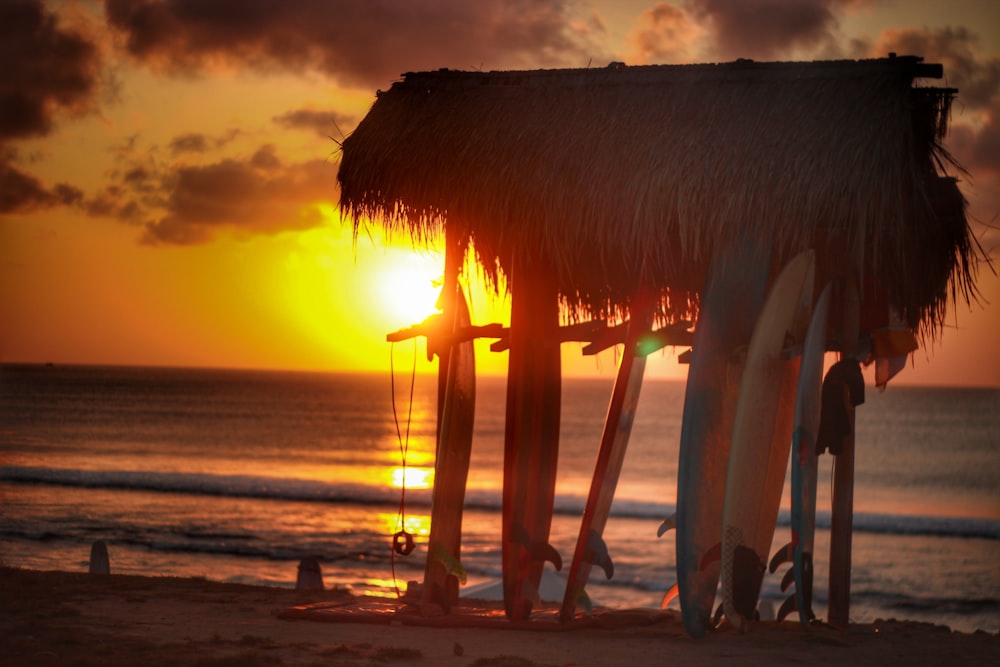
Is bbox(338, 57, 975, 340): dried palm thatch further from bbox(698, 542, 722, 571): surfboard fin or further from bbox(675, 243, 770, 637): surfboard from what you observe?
bbox(698, 542, 722, 571): surfboard fin

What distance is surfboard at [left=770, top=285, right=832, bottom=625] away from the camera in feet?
21.3

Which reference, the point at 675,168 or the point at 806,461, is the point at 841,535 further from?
the point at 675,168

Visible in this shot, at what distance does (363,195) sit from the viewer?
7.77m

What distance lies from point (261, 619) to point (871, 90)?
16.6ft

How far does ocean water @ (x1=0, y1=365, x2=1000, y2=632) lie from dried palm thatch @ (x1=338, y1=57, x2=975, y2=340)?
9.94 ft

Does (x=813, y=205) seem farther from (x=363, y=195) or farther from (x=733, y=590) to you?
(x=363, y=195)

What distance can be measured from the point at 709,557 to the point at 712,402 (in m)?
0.93

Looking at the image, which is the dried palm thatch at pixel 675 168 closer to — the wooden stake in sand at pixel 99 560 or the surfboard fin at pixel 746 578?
the surfboard fin at pixel 746 578

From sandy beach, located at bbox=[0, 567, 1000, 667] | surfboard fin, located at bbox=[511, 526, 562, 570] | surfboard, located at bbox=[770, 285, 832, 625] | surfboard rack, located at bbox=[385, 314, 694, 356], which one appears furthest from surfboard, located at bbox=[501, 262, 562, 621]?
surfboard, located at bbox=[770, 285, 832, 625]

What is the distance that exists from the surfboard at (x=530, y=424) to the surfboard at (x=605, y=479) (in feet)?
1.01

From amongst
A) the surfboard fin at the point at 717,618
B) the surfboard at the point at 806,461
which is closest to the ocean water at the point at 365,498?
the surfboard fin at the point at 717,618

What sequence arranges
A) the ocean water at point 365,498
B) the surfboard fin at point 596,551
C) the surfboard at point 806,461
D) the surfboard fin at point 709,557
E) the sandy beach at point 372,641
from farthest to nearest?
the ocean water at point 365,498 → the surfboard fin at point 596,551 → the surfboard fin at point 709,557 → the surfboard at point 806,461 → the sandy beach at point 372,641

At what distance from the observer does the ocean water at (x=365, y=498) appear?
16.8m

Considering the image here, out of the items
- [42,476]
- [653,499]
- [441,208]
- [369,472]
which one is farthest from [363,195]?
[369,472]
